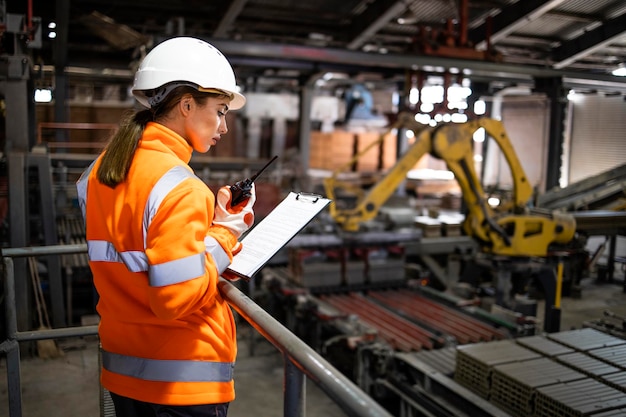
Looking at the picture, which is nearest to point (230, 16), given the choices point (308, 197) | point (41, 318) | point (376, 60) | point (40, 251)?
point (376, 60)

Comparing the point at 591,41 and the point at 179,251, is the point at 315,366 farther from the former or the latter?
the point at 591,41

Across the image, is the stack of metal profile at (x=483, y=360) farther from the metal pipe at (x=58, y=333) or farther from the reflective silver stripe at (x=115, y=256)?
the reflective silver stripe at (x=115, y=256)

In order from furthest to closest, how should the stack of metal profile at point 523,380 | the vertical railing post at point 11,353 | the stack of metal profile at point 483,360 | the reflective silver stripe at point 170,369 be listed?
the stack of metal profile at point 483,360 < the stack of metal profile at point 523,380 < the vertical railing post at point 11,353 < the reflective silver stripe at point 170,369

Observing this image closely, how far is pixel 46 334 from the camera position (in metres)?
3.11

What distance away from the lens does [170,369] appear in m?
1.85

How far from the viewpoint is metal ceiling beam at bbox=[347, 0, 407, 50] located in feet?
33.2

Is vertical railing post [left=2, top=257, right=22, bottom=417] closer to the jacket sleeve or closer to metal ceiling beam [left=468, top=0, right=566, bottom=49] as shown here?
the jacket sleeve

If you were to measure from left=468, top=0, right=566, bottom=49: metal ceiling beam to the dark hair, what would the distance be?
Answer: 9.05m

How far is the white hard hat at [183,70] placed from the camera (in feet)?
6.36

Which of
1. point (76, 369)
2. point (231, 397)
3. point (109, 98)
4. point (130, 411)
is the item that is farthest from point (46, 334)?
point (109, 98)

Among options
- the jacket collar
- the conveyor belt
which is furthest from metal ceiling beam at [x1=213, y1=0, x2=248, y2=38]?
the jacket collar

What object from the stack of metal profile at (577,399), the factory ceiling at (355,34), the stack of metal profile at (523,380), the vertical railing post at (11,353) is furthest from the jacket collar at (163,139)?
the factory ceiling at (355,34)

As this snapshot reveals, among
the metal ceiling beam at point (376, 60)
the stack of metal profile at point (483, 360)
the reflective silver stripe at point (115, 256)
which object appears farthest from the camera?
the metal ceiling beam at point (376, 60)

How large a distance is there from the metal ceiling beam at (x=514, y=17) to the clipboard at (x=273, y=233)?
8.68 m
